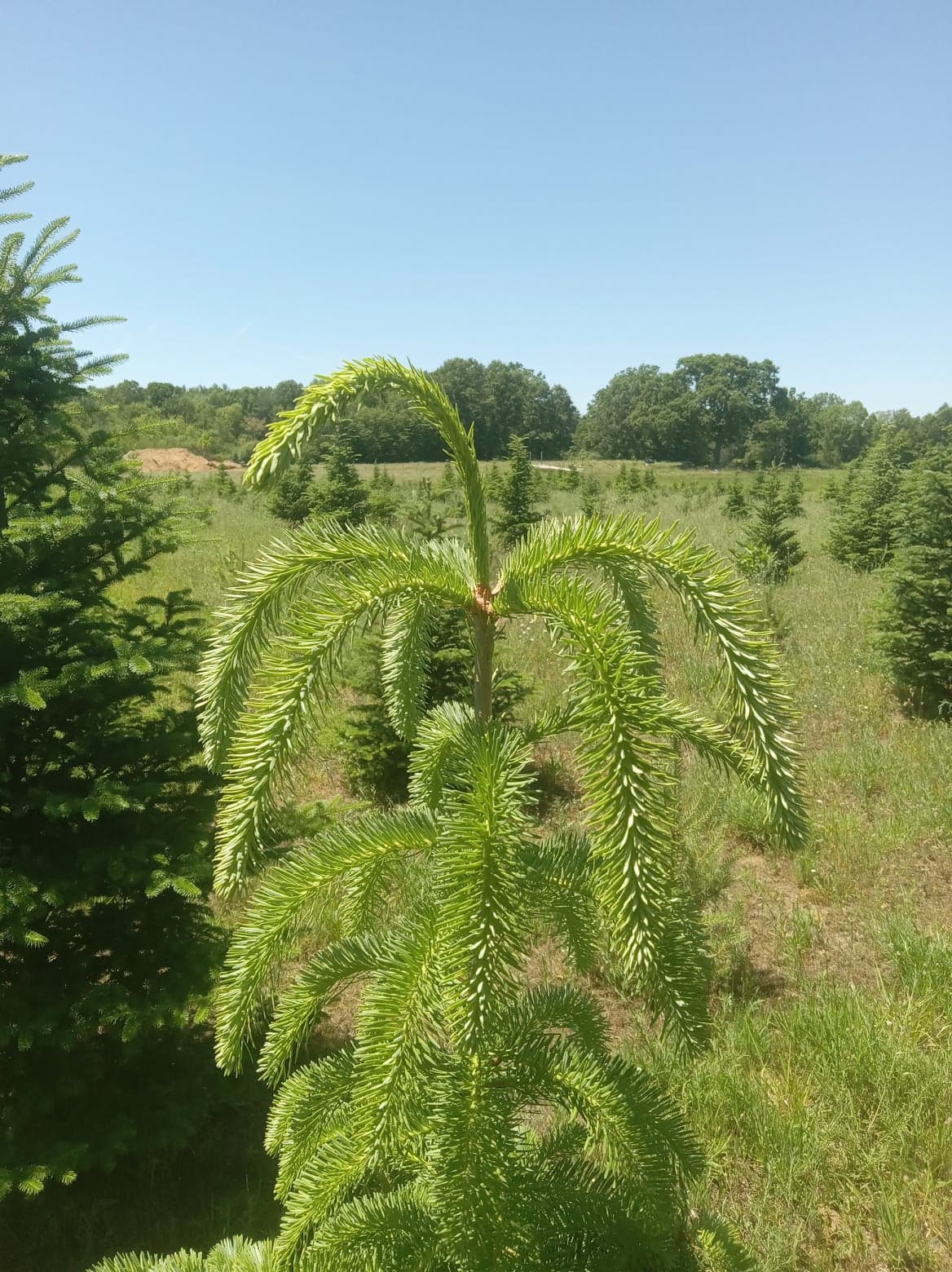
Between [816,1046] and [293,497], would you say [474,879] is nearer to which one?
[816,1046]

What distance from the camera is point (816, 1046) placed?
Answer: 3373 millimetres

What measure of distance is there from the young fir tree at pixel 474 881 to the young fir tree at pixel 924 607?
695 cm

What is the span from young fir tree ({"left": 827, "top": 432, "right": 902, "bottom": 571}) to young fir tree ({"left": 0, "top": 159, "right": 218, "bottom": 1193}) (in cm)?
1255

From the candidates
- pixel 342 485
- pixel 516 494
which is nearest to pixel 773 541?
pixel 516 494

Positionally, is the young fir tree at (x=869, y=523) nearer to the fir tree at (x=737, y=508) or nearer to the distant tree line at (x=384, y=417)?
the fir tree at (x=737, y=508)

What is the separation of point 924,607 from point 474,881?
7818mm

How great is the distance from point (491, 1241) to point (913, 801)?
18.1ft

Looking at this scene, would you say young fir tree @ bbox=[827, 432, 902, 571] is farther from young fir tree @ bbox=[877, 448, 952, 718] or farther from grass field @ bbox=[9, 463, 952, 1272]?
grass field @ bbox=[9, 463, 952, 1272]

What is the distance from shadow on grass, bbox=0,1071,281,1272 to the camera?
3006 mm

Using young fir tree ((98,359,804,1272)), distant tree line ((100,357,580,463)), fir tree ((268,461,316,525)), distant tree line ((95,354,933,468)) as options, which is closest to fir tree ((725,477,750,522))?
distant tree line ((100,357,580,463))

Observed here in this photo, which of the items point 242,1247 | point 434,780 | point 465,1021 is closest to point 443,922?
point 465,1021

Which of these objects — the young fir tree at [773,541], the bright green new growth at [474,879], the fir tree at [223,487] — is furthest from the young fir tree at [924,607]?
the fir tree at [223,487]

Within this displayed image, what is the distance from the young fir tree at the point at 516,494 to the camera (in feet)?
48.3

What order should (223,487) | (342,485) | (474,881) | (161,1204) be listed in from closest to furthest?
1. (474,881)
2. (161,1204)
3. (342,485)
4. (223,487)
